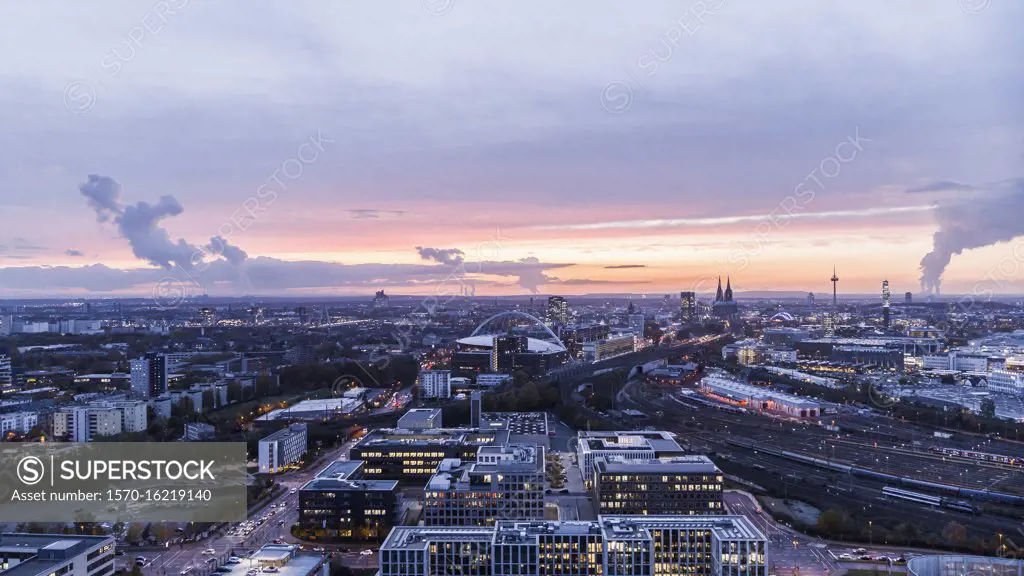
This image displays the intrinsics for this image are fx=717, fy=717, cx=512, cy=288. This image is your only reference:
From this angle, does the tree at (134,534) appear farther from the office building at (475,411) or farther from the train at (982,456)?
the train at (982,456)

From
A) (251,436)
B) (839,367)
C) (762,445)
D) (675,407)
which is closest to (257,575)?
(251,436)

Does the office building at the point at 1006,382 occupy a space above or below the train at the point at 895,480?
above

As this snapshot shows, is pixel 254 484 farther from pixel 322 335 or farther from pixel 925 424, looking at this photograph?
pixel 322 335

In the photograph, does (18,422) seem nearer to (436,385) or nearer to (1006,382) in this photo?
(436,385)

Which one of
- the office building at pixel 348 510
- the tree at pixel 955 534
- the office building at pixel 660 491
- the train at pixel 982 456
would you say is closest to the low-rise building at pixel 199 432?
the office building at pixel 348 510

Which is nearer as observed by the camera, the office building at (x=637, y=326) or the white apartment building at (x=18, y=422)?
the white apartment building at (x=18, y=422)

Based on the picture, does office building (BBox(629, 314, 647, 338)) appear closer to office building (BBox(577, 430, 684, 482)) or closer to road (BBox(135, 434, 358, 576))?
office building (BBox(577, 430, 684, 482))
